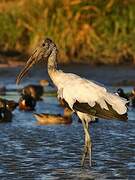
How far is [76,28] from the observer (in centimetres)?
2148

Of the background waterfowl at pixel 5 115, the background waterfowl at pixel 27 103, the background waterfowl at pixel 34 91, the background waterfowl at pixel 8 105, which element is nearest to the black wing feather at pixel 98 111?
the background waterfowl at pixel 5 115

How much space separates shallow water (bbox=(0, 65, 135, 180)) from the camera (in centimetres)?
909

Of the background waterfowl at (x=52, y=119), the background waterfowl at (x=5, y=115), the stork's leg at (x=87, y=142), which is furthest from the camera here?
the background waterfowl at (x=5, y=115)

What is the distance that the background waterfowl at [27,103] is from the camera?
15.1 meters

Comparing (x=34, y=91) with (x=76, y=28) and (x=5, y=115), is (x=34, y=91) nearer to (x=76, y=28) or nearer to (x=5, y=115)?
(x=5, y=115)

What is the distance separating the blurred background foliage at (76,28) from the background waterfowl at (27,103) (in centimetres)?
611

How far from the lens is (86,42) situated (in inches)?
840

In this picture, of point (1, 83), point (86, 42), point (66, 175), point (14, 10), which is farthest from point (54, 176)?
point (14, 10)

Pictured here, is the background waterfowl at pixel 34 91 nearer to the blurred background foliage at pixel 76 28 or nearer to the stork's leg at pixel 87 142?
the blurred background foliage at pixel 76 28

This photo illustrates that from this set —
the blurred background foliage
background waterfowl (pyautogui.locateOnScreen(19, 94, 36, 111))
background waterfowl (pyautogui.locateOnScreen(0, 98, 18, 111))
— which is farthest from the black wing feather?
the blurred background foliage

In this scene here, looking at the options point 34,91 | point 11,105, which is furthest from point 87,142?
point 34,91

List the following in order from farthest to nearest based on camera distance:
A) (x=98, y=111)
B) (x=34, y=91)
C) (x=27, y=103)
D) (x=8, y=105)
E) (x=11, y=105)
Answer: (x=34, y=91) → (x=27, y=103) → (x=11, y=105) → (x=8, y=105) → (x=98, y=111)

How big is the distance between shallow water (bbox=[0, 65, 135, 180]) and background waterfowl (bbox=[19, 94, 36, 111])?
84cm

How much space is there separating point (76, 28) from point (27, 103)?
264 inches
